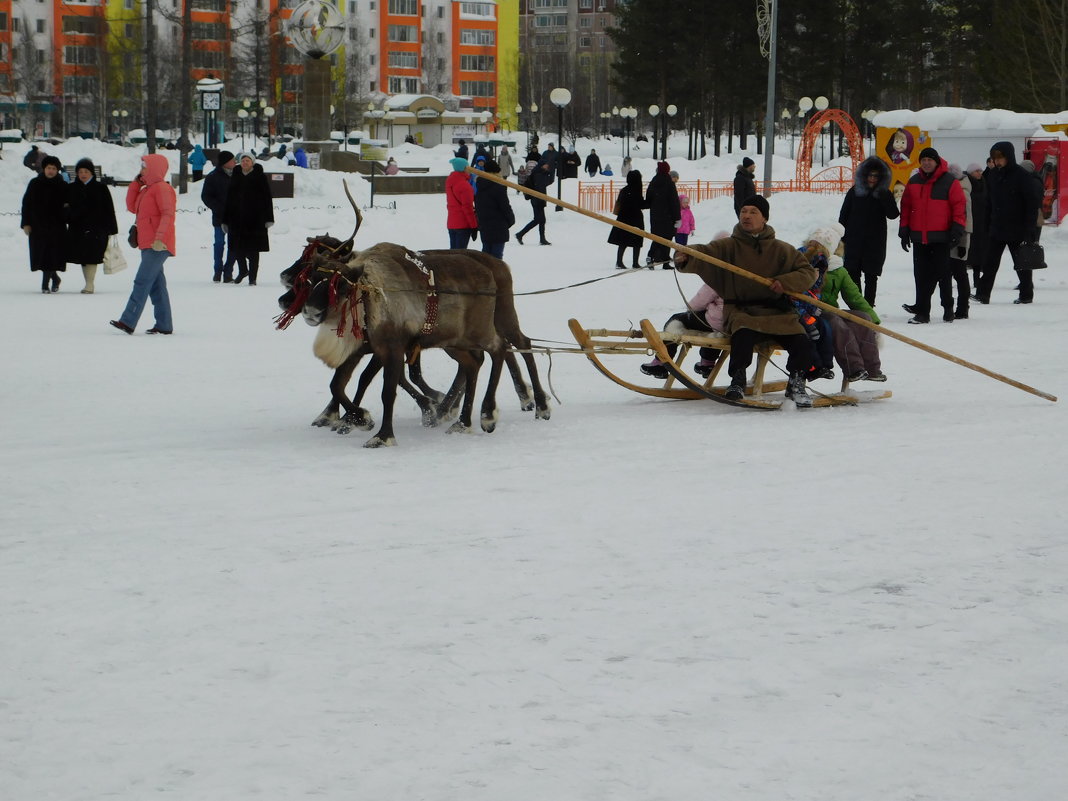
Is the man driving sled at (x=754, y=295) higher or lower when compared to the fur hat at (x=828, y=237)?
lower

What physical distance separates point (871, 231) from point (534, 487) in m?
7.88

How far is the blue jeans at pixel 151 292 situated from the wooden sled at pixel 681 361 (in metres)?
4.49

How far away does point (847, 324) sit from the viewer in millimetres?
9688

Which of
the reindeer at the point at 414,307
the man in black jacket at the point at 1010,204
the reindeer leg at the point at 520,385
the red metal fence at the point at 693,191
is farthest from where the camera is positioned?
the red metal fence at the point at 693,191

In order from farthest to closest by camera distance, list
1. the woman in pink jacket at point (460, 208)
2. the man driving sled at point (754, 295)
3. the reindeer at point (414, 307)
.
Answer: the woman in pink jacket at point (460, 208), the man driving sled at point (754, 295), the reindeer at point (414, 307)

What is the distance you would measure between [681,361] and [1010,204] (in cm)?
751

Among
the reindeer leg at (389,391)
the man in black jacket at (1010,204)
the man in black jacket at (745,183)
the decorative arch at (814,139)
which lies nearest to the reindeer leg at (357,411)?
the reindeer leg at (389,391)

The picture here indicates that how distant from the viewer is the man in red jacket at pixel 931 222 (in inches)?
531

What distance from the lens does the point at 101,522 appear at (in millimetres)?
6184

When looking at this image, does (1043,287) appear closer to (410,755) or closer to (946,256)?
(946,256)

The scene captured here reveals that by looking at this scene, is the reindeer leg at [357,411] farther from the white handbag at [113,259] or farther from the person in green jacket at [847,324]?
the white handbag at [113,259]

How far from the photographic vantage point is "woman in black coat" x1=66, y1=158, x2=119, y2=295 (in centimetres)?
1628

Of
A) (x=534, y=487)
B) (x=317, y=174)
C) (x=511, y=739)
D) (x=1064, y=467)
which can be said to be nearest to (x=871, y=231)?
(x=1064, y=467)

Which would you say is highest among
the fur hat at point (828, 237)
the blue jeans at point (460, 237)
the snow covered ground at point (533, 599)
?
the fur hat at point (828, 237)
